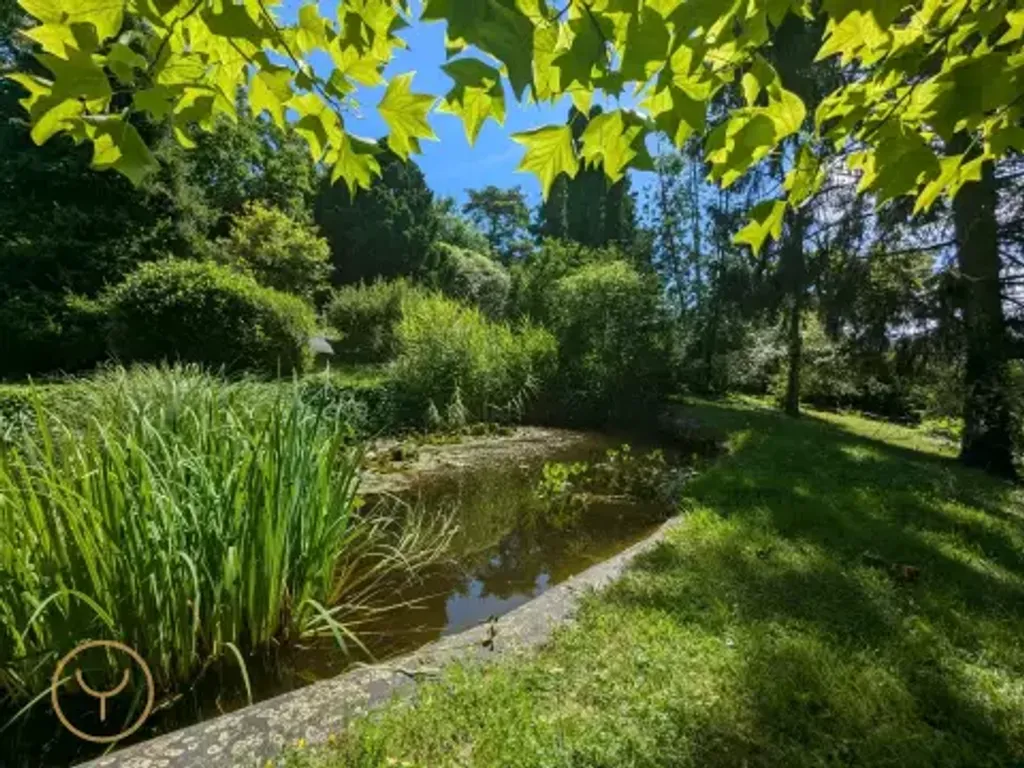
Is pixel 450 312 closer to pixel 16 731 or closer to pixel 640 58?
pixel 16 731

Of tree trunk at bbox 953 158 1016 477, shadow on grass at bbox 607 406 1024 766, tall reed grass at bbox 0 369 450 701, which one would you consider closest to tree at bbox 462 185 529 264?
tree trunk at bbox 953 158 1016 477

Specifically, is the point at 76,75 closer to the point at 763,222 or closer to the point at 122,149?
the point at 122,149

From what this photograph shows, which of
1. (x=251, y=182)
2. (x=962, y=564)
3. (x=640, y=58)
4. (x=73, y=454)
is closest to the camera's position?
(x=640, y=58)

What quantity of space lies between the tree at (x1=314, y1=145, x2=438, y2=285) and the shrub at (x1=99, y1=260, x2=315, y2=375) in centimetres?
1722

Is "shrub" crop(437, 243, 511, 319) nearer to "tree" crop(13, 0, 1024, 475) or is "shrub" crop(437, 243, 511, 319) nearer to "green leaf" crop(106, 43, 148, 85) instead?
"tree" crop(13, 0, 1024, 475)

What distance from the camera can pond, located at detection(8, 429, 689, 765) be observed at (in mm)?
2066

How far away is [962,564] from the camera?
2957 mm

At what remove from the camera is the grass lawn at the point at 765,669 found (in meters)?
1.56

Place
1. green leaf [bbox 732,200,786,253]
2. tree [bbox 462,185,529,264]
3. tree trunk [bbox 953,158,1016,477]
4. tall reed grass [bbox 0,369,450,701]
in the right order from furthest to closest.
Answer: tree [bbox 462,185,529,264] → tree trunk [bbox 953,158,1016,477] → tall reed grass [bbox 0,369,450,701] → green leaf [bbox 732,200,786,253]

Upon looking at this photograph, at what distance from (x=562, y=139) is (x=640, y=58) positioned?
0.84ft

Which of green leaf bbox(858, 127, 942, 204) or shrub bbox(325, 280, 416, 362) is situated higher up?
shrub bbox(325, 280, 416, 362)

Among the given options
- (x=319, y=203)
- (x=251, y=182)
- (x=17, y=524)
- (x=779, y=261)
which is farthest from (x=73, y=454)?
(x=319, y=203)

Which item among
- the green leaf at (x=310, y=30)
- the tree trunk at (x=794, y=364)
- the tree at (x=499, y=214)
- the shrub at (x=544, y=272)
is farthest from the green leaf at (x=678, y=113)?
the tree at (x=499, y=214)

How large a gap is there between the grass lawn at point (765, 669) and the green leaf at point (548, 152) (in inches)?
55.9
